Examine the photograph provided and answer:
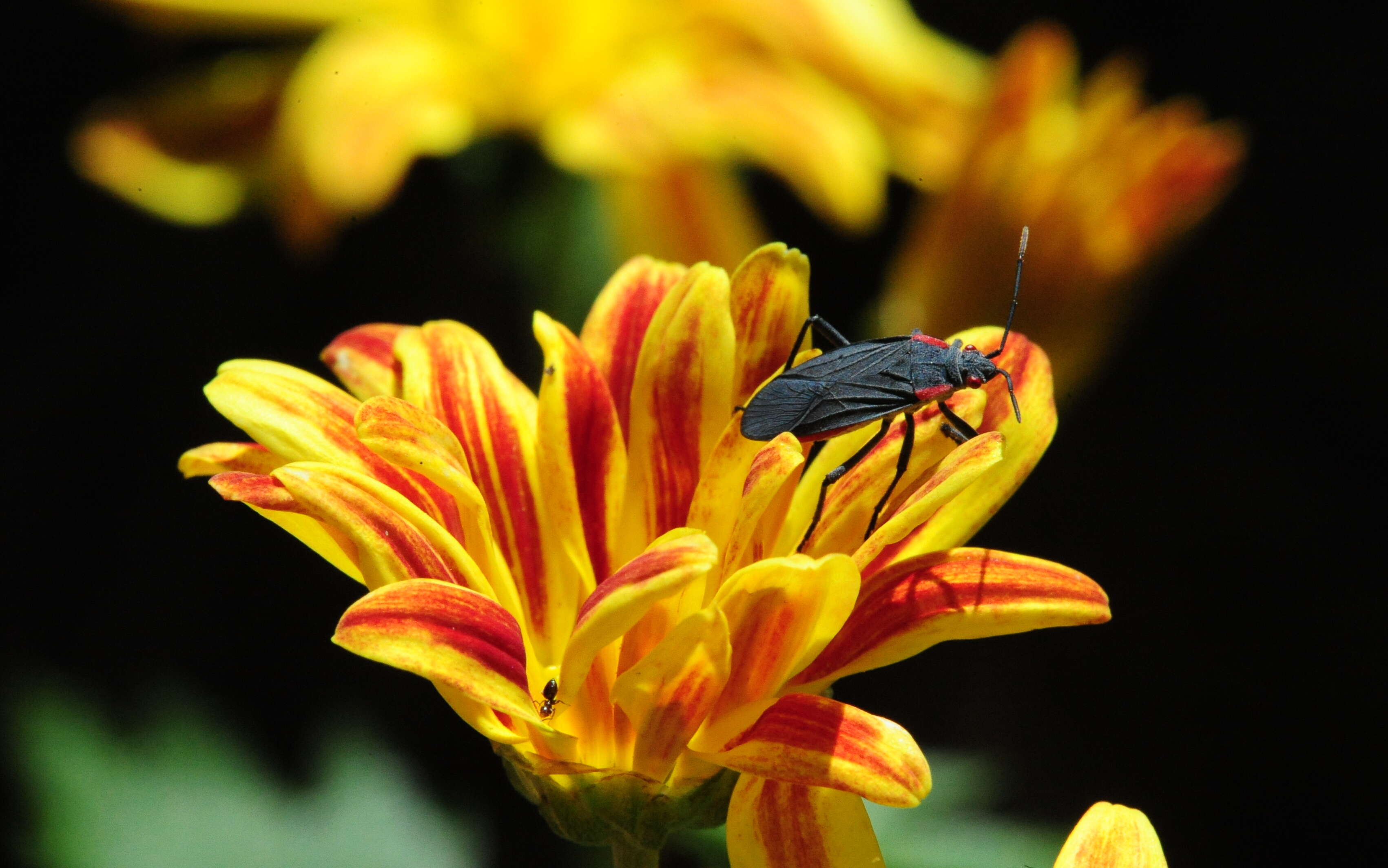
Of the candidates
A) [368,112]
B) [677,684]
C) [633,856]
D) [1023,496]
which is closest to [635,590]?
[677,684]

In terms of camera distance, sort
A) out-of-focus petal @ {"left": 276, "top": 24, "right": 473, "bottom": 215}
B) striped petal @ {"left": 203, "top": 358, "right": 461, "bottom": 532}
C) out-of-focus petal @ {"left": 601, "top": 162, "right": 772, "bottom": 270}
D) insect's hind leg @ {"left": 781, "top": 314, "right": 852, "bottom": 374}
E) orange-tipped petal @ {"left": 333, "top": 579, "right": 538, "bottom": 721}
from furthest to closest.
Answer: out-of-focus petal @ {"left": 601, "top": 162, "right": 772, "bottom": 270} < out-of-focus petal @ {"left": 276, "top": 24, "right": 473, "bottom": 215} < insect's hind leg @ {"left": 781, "top": 314, "right": 852, "bottom": 374} < striped petal @ {"left": 203, "top": 358, "right": 461, "bottom": 532} < orange-tipped petal @ {"left": 333, "top": 579, "right": 538, "bottom": 721}

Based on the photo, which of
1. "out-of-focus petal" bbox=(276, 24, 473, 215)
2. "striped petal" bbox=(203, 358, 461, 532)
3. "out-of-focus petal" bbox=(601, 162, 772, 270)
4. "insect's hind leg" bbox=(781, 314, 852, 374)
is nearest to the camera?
"striped petal" bbox=(203, 358, 461, 532)

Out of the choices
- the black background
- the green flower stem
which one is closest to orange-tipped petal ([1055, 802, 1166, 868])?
the green flower stem

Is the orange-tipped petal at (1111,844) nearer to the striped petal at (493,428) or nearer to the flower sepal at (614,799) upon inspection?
the flower sepal at (614,799)

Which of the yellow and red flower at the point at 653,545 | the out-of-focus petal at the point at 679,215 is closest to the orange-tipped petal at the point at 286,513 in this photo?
the yellow and red flower at the point at 653,545

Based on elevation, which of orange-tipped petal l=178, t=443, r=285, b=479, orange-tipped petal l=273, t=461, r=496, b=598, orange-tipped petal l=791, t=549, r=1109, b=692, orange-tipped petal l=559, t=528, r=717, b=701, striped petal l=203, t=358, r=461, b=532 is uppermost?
striped petal l=203, t=358, r=461, b=532

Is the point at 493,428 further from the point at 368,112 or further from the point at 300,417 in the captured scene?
the point at 368,112

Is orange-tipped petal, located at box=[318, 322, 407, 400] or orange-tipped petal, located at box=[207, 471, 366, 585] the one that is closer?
orange-tipped petal, located at box=[207, 471, 366, 585]

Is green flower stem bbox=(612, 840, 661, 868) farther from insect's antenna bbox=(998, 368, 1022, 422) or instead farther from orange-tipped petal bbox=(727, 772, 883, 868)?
insect's antenna bbox=(998, 368, 1022, 422)
